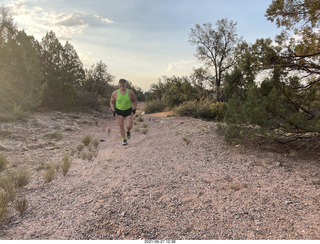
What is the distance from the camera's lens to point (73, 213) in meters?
3.21

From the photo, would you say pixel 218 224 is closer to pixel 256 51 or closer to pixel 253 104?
pixel 253 104

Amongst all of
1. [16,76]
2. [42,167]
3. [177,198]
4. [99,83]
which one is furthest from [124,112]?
[99,83]

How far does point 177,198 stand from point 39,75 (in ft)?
52.8

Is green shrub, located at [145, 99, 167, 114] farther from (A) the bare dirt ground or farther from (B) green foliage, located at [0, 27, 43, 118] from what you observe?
(A) the bare dirt ground

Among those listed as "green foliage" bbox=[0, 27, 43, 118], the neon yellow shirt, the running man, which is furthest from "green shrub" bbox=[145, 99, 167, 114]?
the neon yellow shirt

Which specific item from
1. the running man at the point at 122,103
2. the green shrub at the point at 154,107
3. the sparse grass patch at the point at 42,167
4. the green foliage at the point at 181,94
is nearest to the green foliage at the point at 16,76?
the sparse grass patch at the point at 42,167

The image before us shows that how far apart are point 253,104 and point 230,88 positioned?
→ 5.41 ft

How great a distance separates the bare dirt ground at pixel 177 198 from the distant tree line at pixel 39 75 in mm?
9257

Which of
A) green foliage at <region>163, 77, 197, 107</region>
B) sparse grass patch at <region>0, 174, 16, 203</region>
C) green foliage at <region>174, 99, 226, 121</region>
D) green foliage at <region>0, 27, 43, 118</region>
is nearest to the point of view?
sparse grass patch at <region>0, 174, 16, 203</region>

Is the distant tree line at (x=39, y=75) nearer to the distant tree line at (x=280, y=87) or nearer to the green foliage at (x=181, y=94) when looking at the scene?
the green foliage at (x=181, y=94)

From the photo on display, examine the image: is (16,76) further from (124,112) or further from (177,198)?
(177,198)

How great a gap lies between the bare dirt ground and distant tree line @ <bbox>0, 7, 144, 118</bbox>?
9.26m

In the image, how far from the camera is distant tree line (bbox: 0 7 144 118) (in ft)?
43.8

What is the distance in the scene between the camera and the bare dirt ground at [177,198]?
270cm
